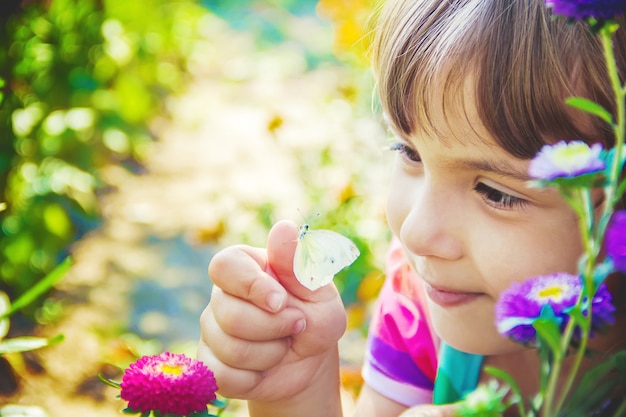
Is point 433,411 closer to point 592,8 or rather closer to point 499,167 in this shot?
point 499,167

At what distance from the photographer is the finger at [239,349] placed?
3.40 ft

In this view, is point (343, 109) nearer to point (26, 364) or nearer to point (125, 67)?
point (125, 67)

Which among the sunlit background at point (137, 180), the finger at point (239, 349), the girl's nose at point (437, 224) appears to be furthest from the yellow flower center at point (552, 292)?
the sunlit background at point (137, 180)

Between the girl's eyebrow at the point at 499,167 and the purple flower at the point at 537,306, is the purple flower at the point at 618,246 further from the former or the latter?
the girl's eyebrow at the point at 499,167

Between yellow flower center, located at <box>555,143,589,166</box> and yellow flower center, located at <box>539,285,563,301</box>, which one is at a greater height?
yellow flower center, located at <box>555,143,589,166</box>

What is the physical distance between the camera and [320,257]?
0.98m

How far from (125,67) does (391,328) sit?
2.27 meters

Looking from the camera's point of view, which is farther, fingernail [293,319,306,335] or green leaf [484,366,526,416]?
fingernail [293,319,306,335]

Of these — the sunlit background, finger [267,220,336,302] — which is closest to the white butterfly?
finger [267,220,336,302]

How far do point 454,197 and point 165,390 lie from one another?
17.2 inches

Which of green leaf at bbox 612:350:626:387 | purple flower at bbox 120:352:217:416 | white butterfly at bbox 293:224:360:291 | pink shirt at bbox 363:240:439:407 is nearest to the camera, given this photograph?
green leaf at bbox 612:350:626:387

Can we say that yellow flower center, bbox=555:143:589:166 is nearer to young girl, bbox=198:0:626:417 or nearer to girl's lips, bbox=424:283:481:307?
young girl, bbox=198:0:626:417

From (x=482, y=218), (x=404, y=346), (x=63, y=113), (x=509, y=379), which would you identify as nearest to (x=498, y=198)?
(x=482, y=218)

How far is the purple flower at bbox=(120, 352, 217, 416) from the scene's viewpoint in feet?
2.75
